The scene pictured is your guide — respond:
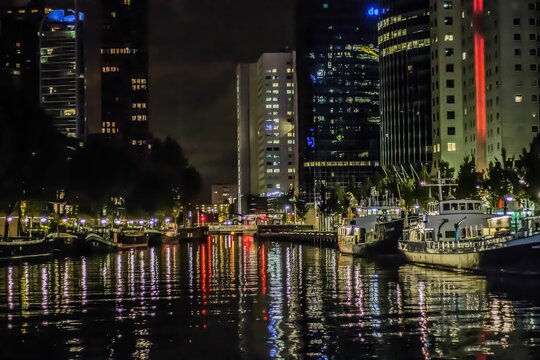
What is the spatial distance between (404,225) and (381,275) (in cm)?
2816

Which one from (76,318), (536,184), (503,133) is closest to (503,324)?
(76,318)

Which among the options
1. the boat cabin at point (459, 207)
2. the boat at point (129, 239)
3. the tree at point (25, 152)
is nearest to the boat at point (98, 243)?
the boat at point (129, 239)

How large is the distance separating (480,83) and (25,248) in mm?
104291

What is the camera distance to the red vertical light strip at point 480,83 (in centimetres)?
17412

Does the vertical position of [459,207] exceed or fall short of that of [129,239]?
it exceeds it

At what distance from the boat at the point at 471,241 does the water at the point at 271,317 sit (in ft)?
7.73

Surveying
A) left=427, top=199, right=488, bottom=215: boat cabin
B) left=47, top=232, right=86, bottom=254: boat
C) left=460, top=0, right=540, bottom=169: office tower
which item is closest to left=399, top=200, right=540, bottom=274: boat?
A: left=427, top=199, right=488, bottom=215: boat cabin

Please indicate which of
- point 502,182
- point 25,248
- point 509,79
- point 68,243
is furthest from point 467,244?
point 509,79

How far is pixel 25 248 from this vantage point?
105 metres

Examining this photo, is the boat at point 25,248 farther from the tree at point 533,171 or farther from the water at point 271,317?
the tree at point 533,171

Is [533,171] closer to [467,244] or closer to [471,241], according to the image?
[467,244]

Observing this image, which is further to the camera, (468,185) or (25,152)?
(468,185)

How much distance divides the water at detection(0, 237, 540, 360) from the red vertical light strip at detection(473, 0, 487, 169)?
352 ft

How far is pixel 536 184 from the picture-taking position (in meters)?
106
